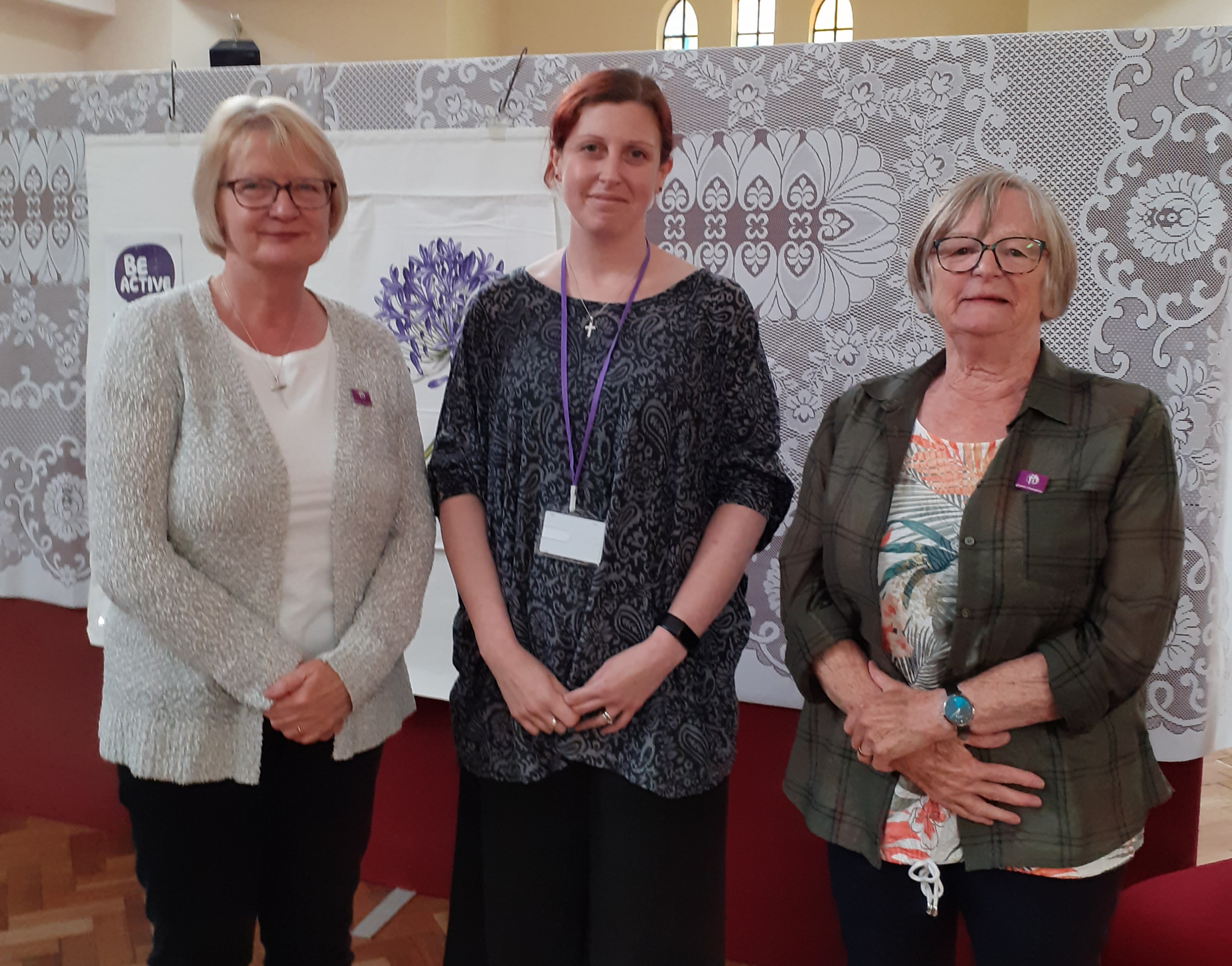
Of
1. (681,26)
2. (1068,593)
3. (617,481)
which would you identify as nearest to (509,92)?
(617,481)

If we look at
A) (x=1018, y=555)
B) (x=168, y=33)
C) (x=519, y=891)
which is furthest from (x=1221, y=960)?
(x=168, y=33)

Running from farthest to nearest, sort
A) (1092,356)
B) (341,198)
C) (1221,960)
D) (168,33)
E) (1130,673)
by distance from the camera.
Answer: (168,33)
(1092,356)
(1221,960)
(341,198)
(1130,673)

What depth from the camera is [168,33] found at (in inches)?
286

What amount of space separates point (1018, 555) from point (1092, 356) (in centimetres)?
95

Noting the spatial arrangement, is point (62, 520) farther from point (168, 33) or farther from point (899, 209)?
point (168, 33)

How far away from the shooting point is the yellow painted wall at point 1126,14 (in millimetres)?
5703

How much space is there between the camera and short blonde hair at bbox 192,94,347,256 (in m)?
1.51

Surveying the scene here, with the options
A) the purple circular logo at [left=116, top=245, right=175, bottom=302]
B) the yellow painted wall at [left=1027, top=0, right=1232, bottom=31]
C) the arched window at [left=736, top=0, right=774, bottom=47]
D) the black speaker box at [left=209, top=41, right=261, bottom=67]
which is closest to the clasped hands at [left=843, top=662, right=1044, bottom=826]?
the purple circular logo at [left=116, top=245, right=175, bottom=302]

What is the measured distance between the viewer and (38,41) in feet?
23.1

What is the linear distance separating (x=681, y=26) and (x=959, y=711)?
971 centimetres

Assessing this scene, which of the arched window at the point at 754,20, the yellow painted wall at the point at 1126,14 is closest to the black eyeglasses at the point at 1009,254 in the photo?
the yellow painted wall at the point at 1126,14

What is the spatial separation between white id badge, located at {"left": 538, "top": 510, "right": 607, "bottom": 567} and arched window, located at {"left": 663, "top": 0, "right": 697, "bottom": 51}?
9.20 meters

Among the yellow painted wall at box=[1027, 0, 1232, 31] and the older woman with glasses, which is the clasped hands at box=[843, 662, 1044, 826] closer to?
the older woman with glasses

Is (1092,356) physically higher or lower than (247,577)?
higher
